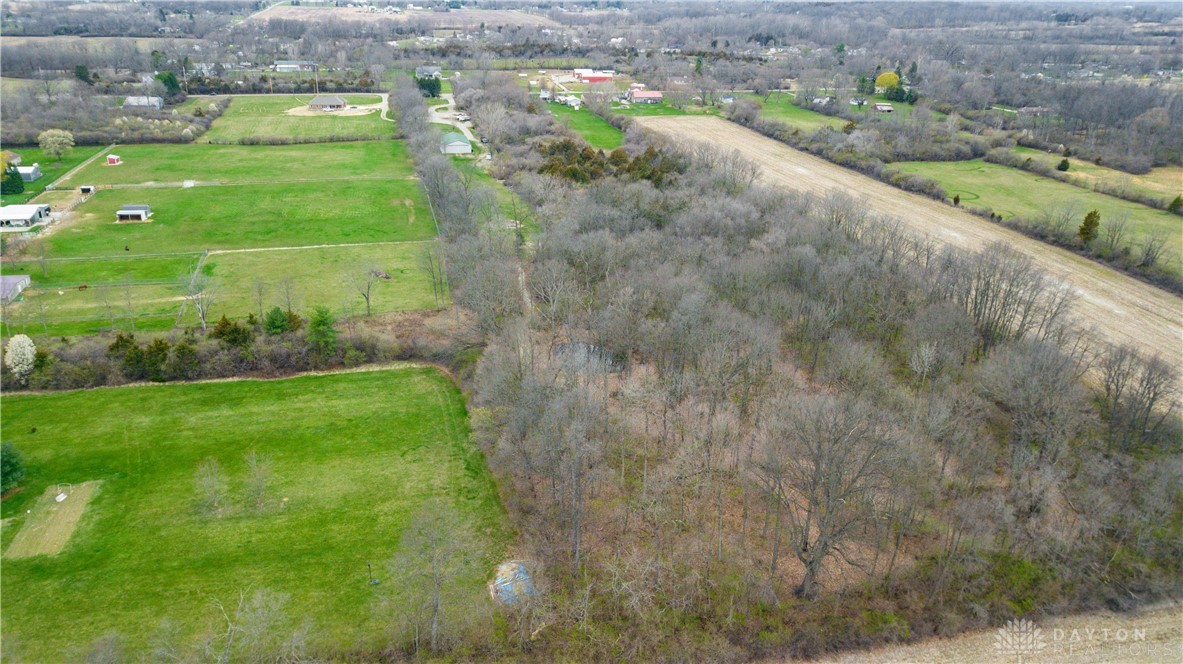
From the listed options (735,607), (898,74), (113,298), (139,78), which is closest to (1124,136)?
(898,74)

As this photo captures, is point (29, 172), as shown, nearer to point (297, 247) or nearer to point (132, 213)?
point (132, 213)

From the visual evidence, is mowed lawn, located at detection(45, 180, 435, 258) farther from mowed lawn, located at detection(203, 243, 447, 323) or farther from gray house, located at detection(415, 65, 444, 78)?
gray house, located at detection(415, 65, 444, 78)

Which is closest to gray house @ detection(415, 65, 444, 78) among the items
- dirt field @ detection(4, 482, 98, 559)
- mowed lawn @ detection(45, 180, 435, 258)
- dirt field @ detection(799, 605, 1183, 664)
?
mowed lawn @ detection(45, 180, 435, 258)

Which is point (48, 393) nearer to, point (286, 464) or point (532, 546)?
point (286, 464)

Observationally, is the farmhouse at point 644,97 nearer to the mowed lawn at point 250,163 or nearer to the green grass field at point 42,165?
the mowed lawn at point 250,163

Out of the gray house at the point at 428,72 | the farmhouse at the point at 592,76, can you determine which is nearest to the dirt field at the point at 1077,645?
the farmhouse at the point at 592,76
